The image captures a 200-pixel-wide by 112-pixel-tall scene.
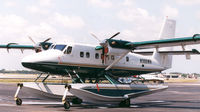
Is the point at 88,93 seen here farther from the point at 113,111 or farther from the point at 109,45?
the point at 109,45

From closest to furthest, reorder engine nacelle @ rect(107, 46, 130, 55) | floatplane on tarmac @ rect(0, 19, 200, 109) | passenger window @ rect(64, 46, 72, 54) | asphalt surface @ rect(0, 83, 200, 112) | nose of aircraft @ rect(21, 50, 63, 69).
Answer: asphalt surface @ rect(0, 83, 200, 112) < nose of aircraft @ rect(21, 50, 63, 69) < floatplane on tarmac @ rect(0, 19, 200, 109) < passenger window @ rect(64, 46, 72, 54) < engine nacelle @ rect(107, 46, 130, 55)

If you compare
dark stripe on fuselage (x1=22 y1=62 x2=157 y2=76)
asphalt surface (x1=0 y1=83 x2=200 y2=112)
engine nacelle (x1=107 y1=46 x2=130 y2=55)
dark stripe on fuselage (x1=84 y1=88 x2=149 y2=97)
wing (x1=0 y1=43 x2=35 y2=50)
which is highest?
wing (x1=0 y1=43 x2=35 y2=50)

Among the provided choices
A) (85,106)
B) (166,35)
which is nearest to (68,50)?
(85,106)

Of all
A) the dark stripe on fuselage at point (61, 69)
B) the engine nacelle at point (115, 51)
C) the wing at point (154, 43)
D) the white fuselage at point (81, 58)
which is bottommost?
the dark stripe on fuselage at point (61, 69)

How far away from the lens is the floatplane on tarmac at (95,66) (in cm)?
1555

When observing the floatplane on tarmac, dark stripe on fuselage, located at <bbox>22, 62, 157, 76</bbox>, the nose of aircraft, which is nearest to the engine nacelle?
the floatplane on tarmac

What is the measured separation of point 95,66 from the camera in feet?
58.2

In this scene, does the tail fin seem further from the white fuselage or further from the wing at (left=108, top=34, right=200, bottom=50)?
the wing at (left=108, top=34, right=200, bottom=50)

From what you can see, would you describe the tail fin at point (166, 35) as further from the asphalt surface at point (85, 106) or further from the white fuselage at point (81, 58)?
the asphalt surface at point (85, 106)

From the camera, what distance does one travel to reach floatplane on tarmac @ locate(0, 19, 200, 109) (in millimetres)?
15545

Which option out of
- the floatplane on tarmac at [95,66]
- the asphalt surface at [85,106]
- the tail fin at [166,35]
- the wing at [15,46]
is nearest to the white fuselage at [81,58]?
the floatplane on tarmac at [95,66]

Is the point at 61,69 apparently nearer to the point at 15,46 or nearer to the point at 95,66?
the point at 95,66

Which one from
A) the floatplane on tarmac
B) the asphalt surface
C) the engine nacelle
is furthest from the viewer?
the engine nacelle

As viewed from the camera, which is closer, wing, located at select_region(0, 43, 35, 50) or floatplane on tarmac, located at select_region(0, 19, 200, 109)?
floatplane on tarmac, located at select_region(0, 19, 200, 109)
